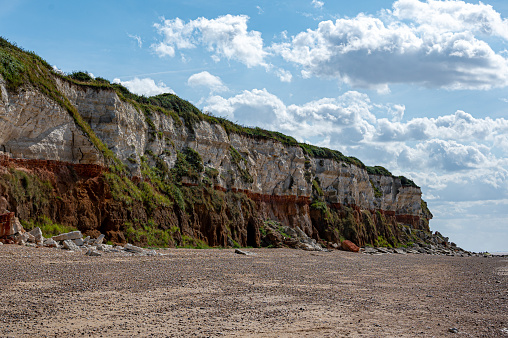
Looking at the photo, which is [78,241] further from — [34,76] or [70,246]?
[34,76]

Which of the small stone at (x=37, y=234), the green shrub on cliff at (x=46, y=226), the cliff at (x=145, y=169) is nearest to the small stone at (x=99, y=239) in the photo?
the green shrub on cliff at (x=46, y=226)

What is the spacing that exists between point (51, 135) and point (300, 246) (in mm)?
23569

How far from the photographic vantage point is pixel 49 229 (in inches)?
881

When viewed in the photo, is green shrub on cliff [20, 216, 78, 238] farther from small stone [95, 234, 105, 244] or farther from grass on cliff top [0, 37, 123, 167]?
grass on cliff top [0, 37, 123, 167]

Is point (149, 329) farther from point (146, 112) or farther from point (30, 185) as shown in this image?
point (146, 112)

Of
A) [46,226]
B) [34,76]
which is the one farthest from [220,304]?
[34,76]

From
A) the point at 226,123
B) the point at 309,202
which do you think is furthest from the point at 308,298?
the point at 309,202

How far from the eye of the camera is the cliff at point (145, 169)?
77.0ft

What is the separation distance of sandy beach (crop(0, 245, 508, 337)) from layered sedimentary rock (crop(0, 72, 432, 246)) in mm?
9552

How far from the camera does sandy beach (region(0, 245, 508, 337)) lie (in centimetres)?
775

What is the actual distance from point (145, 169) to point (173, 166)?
12.4ft

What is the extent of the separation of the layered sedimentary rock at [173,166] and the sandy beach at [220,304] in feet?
31.3

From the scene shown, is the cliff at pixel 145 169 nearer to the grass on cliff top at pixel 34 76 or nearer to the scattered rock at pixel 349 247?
the grass on cliff top at pixel 34 76

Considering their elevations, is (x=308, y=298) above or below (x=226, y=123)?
below
